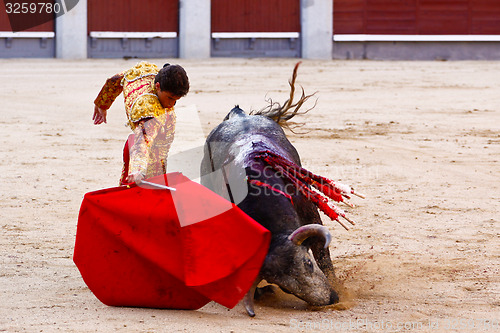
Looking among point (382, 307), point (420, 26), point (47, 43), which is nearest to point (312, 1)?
point (420, 26)

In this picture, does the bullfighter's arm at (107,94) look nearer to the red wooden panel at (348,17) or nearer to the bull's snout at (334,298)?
the bull's snout at (334,298)

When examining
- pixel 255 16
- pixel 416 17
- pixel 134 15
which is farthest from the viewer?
pixel 416 17

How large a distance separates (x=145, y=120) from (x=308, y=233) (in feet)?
2.26

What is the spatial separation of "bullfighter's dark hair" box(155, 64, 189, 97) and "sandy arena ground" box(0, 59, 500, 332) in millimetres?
749

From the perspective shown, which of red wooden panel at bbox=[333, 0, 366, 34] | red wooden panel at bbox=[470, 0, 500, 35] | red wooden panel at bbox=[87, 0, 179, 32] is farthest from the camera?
red wooden panel at bbox=[470, 0, 500, 35]

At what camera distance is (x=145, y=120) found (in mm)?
2666

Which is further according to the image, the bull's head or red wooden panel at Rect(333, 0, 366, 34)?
red wooden panel at Rect(333, 0, 366, 34)

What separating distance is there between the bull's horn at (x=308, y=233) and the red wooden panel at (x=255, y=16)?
9496 mm

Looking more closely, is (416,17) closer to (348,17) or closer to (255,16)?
(348,17)

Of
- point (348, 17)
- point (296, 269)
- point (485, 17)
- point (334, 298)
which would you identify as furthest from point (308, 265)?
point (485, 17)

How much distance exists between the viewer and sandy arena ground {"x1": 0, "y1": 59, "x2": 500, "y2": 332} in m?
2.53

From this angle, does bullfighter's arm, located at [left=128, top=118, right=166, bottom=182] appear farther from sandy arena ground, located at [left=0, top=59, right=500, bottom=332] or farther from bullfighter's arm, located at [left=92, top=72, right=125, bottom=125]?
sandy arena ground, located at [left=0, top=59, right=500, bottom=332]

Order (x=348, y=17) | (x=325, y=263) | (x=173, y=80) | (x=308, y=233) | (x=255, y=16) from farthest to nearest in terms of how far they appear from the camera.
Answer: (x=348, y=17)
(x=255, y=16)
(x=325, y=263)
(x=173, y=80)
(x=308, y=233)

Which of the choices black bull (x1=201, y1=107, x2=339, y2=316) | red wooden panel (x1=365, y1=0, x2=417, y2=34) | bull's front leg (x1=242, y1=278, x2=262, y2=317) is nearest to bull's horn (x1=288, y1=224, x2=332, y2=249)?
black bull (x1=201, y1=107, x2=339, y2=316)
